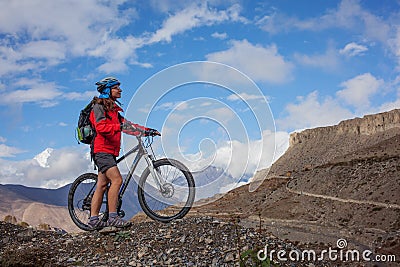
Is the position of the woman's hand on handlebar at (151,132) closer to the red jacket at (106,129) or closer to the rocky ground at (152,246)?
the red jacket at (106,129)

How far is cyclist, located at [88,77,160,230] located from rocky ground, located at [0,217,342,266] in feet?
1.51

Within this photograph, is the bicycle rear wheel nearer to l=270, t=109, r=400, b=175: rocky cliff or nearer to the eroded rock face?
l=270, t=109, r=400, b=175: rocky cliff

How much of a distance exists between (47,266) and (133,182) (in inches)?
104

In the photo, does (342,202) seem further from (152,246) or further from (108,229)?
(152,246)

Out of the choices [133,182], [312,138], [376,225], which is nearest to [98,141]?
[133,182]

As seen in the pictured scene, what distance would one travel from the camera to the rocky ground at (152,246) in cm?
805

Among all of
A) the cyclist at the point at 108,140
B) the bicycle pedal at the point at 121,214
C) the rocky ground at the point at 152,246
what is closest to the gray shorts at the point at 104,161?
the cyclist at the point at 108,140

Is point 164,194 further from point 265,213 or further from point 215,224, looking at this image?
point 265,213

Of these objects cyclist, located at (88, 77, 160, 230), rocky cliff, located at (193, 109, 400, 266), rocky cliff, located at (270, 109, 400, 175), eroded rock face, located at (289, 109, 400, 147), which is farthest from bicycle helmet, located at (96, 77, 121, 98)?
eroded rock face, located at (289, 109, 400, 147)

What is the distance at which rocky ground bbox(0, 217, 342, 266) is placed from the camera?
8.05 metres

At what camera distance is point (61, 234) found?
35.0 ft

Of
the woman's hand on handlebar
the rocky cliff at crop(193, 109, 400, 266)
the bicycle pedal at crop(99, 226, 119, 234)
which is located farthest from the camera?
the rocky cliff at crop(193, 109, 400, 266)

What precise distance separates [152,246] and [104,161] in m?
1.93

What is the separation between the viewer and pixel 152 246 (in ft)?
28.2
